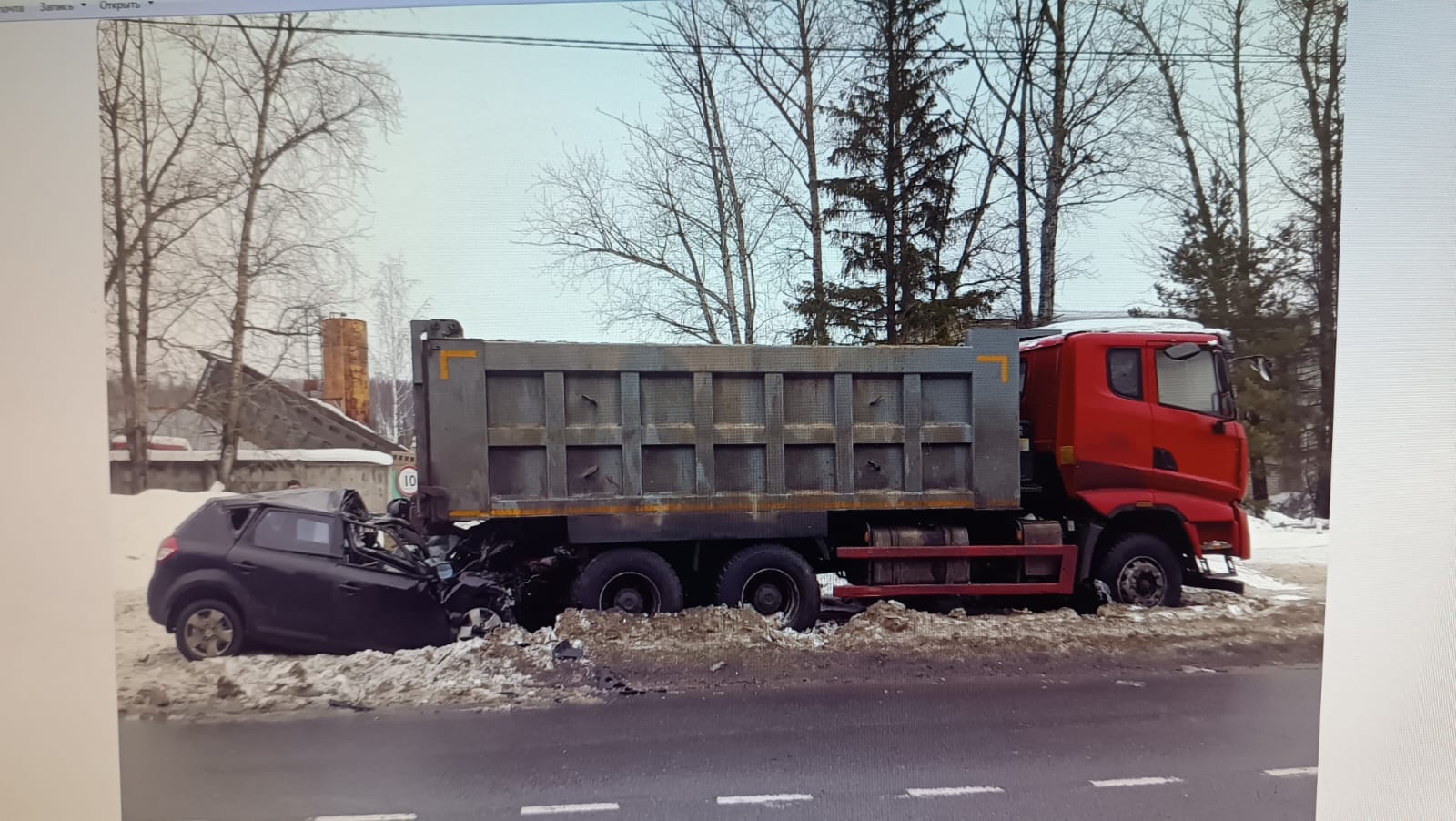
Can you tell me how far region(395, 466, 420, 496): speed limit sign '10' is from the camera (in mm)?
1985

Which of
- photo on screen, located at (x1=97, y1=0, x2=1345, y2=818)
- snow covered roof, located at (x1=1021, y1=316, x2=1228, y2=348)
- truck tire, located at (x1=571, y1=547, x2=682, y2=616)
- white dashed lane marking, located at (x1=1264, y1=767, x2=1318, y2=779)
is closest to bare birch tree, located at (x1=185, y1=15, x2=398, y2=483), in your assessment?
photo on screen, located at (x1=97, y1=0, x2=1345, y2=818)

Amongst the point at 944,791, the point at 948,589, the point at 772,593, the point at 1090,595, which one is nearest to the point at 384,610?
the point at 772,593

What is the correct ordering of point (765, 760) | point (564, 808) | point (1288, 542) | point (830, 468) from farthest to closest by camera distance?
point (830, 468), point (1288, 542), point (765, 760), point (564, 808)

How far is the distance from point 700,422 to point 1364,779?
2416mm

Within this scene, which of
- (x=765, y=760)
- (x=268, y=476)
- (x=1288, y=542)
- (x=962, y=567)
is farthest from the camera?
(x=962, y=567)

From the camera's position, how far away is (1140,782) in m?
1.82

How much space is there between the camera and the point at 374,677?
1966mm

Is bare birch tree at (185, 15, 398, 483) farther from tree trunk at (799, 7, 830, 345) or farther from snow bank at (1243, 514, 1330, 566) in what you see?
snow bank at (1243, 514, 1330, 566)

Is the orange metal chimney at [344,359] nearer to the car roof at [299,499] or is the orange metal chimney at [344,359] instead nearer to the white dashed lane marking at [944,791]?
the car roof at [299,499]

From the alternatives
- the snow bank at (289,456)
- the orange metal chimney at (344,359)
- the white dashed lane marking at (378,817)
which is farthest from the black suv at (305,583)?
the white dashed lane marking at (378,817)

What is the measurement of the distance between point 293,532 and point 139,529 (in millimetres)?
433

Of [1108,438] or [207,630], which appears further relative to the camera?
[1108,438]

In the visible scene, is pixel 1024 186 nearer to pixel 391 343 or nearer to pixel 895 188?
pixel 895 188

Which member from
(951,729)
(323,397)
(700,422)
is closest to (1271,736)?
(951,729)
